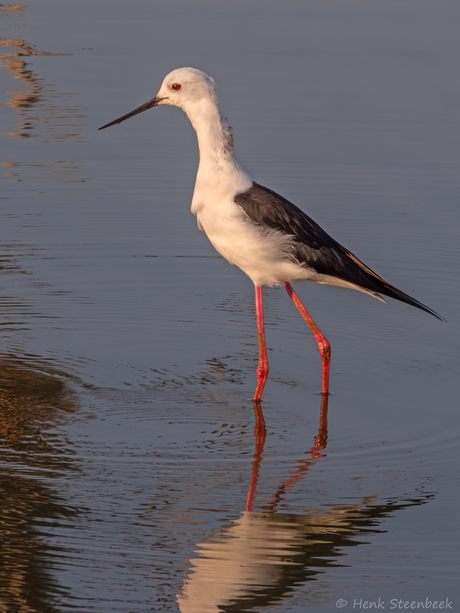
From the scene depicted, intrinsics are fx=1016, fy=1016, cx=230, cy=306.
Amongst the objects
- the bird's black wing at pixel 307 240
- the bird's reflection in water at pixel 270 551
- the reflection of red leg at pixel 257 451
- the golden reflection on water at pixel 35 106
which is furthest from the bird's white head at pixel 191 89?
the golden reflection on water at pixel 35 106

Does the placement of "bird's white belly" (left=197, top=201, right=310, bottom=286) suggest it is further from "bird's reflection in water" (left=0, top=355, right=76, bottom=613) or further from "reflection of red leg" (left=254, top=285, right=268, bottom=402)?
"bird's reflection in water" (left=0, top=355, right=76, bottom=613)

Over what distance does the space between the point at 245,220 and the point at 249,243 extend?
182mm

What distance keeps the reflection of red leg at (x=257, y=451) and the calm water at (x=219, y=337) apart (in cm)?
2

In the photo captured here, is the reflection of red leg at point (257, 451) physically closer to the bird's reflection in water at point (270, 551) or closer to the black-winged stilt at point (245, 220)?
the bird's reflection in water at point (270, 551)

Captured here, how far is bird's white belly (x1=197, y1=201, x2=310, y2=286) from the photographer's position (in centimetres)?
736

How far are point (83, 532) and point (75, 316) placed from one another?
146 inches

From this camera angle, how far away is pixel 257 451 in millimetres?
6832

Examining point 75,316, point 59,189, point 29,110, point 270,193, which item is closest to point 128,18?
point 29,110

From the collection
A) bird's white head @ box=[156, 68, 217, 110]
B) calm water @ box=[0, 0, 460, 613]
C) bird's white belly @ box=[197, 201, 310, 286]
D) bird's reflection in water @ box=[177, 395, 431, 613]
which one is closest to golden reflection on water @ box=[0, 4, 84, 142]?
calm water @ box=[0, 0, 460, 613]

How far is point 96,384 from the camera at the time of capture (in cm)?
775

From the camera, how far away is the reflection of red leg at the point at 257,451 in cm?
615

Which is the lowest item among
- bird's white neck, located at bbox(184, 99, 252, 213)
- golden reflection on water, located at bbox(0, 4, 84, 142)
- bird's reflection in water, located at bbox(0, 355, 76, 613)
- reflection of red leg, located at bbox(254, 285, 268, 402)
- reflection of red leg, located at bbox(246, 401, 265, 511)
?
bird's reflection in water, located at bbox(0, 355, 76, 613)

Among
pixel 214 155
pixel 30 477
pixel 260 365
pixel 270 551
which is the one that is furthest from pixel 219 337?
pixel 270 551

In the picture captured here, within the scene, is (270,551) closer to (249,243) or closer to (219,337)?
(249,243)
